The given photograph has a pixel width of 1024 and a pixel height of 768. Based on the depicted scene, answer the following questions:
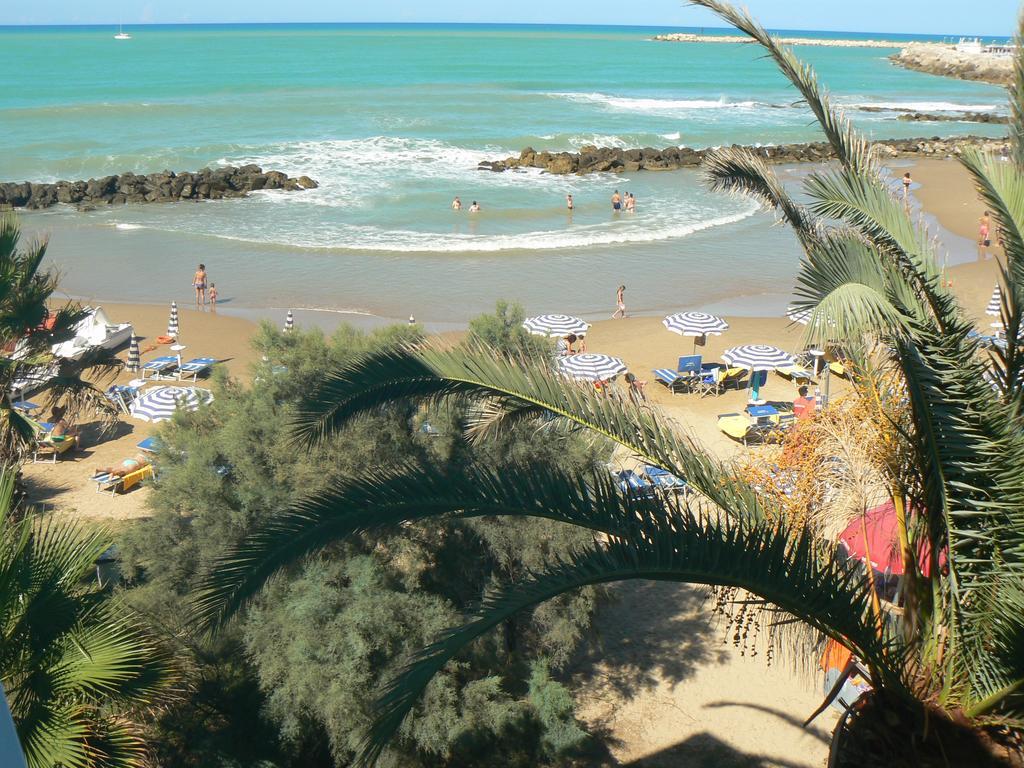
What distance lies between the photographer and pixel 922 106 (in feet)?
246

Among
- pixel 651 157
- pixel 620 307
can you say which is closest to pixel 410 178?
pixel 651 157

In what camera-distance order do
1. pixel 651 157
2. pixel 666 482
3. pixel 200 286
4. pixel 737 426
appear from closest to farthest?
1. pixel 666 482
2. pixel 737 426
3. pixel 200 286
4. pixel 651 157

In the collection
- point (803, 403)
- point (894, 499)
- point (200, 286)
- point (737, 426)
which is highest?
point (894, 499)

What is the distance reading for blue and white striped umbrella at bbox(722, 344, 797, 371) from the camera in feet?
53.6

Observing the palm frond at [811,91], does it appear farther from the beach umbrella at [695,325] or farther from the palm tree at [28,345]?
the beach umbrella at [695,325]

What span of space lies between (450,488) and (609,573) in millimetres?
1007

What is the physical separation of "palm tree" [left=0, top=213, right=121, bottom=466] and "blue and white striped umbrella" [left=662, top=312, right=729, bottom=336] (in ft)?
37.1

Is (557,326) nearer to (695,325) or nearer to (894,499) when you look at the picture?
(695,325)

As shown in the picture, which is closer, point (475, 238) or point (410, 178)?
point (475, 238)

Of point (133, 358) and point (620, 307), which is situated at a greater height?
point (133, 358)

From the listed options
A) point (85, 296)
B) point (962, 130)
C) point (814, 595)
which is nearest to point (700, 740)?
point (814, 595)

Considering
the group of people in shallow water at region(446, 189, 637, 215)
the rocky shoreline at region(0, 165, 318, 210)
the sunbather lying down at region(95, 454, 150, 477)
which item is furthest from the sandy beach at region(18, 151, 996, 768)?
the rocky shoreline at region(0, 165, 318, 210)

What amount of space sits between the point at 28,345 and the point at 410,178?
3368 cm

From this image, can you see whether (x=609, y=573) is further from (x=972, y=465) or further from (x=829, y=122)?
(x=829, y=122)
